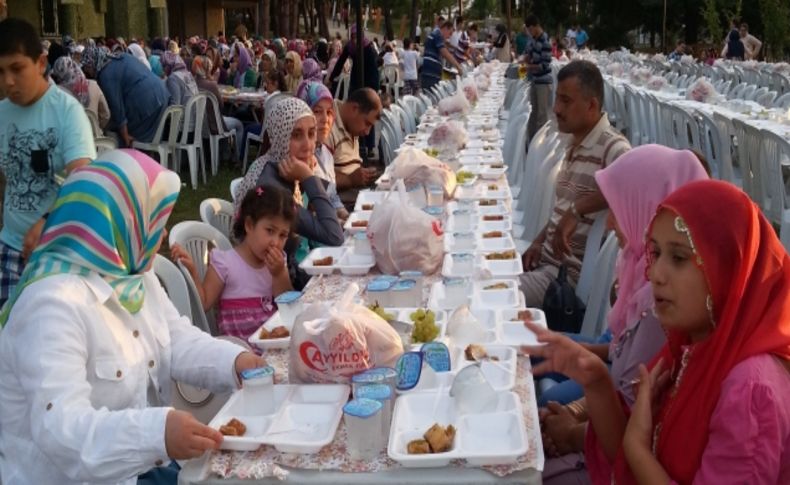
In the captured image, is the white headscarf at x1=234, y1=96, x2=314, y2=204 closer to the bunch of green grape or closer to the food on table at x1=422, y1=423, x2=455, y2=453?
the bunch of green grape

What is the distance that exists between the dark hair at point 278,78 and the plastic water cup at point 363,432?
1070 cm

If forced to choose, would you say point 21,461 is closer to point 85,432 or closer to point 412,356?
point 85,432

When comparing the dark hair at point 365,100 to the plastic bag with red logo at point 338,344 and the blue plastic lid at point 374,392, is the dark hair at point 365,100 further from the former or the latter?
the blue plastic lid at point 374,392

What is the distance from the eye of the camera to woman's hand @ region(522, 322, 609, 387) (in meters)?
2.28

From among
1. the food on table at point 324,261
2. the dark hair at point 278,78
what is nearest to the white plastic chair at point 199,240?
the food on table at point 324,261

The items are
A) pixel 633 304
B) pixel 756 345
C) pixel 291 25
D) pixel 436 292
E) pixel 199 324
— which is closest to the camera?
pixel 756 345

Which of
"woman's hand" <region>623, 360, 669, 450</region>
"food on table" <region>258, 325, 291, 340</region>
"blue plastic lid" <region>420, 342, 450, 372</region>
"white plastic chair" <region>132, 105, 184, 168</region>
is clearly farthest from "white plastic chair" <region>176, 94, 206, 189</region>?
"woman's hand" <region>623, 360, 669, 450</region>

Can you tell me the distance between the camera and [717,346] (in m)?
1.88

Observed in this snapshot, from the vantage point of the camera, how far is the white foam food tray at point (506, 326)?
9.26 ft

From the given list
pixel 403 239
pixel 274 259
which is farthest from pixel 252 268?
pixel 403 239

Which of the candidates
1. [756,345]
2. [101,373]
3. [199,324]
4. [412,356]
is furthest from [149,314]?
[756,345]

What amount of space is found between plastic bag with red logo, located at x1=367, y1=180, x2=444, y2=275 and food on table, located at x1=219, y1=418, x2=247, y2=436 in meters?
1.52

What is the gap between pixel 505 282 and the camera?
348 cm

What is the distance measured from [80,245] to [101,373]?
32 centimetres
